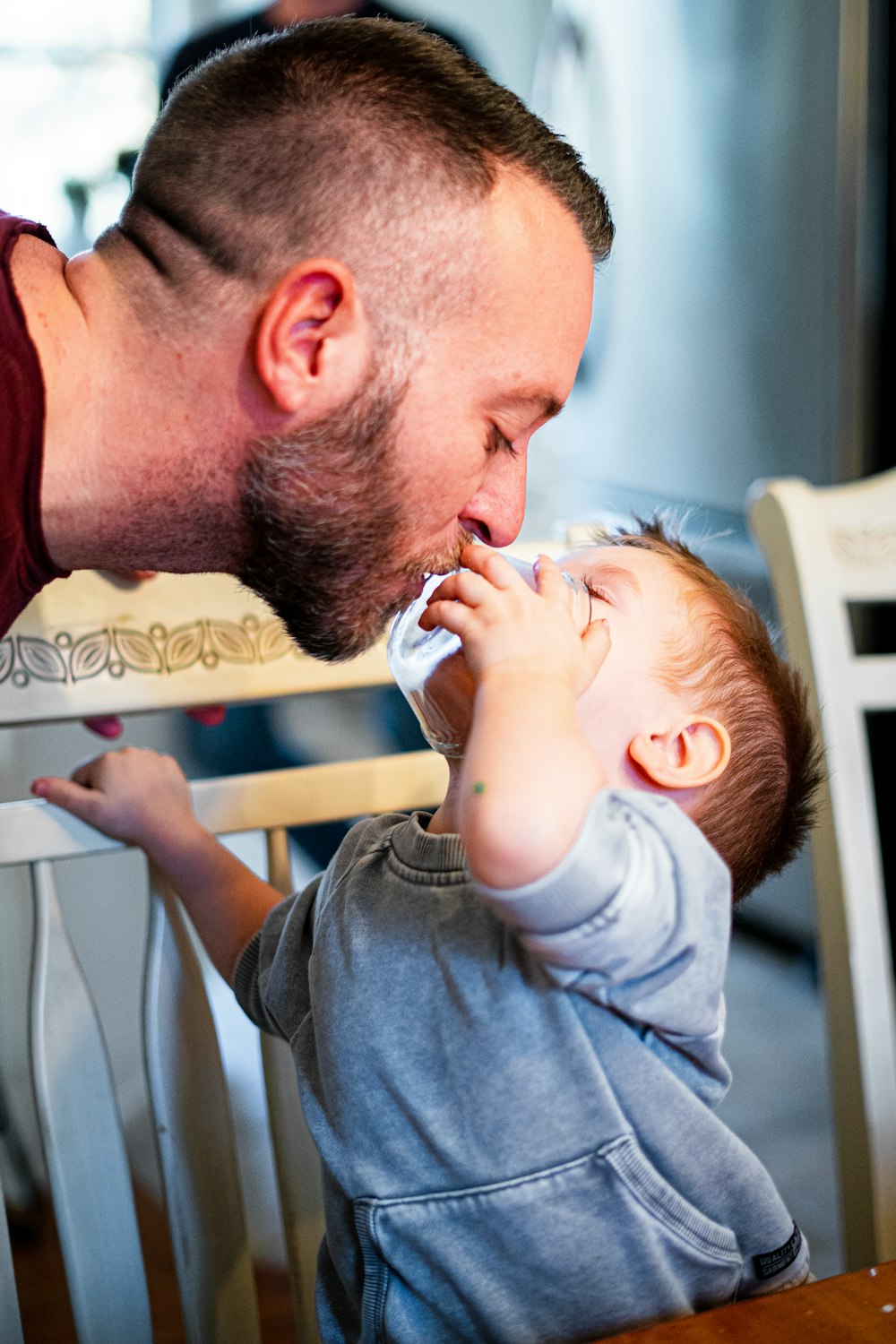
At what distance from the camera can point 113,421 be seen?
2.92ft

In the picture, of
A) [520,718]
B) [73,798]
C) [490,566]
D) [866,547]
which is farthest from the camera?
[866,547]

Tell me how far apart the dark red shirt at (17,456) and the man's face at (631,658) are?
377 mm

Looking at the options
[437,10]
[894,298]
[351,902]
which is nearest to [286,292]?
[351,902]

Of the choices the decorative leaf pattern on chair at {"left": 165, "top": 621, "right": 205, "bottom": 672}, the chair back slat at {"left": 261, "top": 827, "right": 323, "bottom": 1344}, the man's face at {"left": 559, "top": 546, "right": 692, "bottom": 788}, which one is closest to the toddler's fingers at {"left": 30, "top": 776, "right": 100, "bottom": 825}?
the decorative leaf pattern on chair at {"left": 165, "top": 621, "right": 205, "bottom": 672}

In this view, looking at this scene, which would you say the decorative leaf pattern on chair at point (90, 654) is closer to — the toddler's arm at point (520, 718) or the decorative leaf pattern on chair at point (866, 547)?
the toddler's arm at point (520, 718)

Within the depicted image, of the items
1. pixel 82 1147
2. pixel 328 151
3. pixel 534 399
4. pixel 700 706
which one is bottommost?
pixel 82 1147

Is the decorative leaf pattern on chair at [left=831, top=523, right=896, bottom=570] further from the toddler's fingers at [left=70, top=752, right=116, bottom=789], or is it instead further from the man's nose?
the toddler's fingers at [left=70, top=752, right=116, bottom=789]

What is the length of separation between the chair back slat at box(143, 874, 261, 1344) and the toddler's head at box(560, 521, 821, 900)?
0.35 metres

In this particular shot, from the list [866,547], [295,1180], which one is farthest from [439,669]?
[866,547]

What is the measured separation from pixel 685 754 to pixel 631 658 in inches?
2.8

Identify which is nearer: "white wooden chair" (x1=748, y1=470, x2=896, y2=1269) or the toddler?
the toddler

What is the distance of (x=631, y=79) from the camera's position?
2715 mm

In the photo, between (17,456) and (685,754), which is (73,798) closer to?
(17,456)

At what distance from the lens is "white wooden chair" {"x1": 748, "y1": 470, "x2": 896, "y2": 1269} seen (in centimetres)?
103
